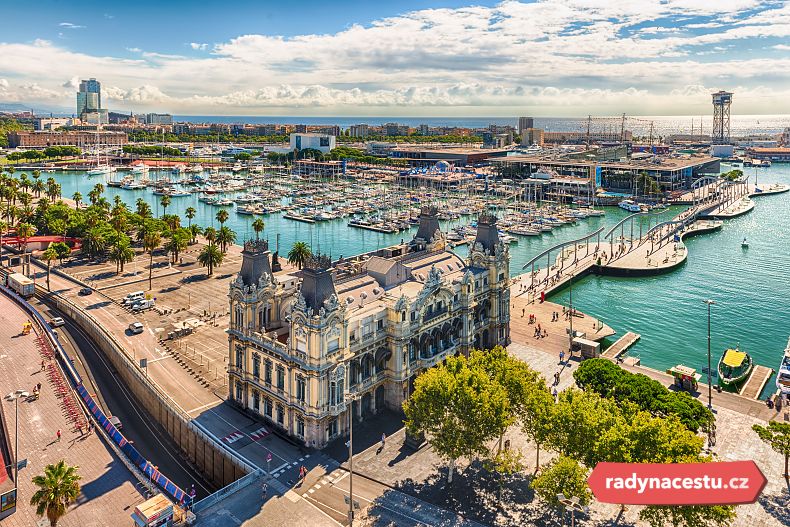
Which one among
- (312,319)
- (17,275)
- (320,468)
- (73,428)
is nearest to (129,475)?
(73,428)

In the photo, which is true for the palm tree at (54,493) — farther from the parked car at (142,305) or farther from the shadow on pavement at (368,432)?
the parked car at (142,305)

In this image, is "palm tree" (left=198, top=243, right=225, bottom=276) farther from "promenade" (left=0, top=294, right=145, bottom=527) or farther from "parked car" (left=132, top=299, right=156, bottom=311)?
"promenade" (left=0, top=294, right=145, bottom=527)

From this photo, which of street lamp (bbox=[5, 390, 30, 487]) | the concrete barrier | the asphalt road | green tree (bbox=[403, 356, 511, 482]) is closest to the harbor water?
green tree (bbox=[403, 356, 511, 482])

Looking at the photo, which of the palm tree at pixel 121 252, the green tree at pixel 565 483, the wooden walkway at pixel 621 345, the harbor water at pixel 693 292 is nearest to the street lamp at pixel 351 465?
the green tree at pixel 565 483

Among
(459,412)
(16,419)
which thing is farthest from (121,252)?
(459,412)

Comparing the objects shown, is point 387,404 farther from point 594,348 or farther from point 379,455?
point 594,348

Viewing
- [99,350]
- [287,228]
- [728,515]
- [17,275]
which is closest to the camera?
[728,515]
